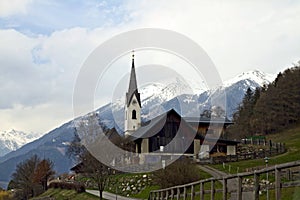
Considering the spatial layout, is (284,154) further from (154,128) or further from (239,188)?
(239,188)

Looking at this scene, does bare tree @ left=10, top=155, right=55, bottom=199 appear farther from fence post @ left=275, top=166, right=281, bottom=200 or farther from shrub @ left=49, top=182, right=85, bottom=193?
fence post @ left=275, top=166, right=281, bottom=200

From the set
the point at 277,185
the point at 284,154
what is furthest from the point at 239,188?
the point at 284,154

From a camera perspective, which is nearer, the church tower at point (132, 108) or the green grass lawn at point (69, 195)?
the green grass lawn at point (69, 195)

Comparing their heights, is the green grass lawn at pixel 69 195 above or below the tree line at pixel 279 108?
below

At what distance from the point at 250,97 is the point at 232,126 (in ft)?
58.9

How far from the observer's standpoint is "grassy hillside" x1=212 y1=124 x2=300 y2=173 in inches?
2412

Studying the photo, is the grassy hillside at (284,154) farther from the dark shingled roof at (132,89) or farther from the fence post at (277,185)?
the fence post at (277,185)

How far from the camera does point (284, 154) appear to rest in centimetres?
7056

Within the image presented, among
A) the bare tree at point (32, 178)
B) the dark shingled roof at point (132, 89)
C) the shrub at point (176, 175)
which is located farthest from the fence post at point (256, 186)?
the dark shingled roof at point (132, 89)

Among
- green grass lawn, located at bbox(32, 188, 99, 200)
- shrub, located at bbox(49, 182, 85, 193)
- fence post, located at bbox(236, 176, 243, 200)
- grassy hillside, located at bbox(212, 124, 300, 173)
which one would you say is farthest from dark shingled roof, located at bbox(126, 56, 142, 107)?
fence post, located at bbox(236, 176, 243, 200)

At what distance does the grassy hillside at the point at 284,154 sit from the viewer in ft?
201

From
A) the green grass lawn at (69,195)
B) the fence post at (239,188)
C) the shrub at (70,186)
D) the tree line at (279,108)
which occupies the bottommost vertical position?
the green grass lawn at (69,195)

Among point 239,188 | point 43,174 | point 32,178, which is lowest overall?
point 32,178

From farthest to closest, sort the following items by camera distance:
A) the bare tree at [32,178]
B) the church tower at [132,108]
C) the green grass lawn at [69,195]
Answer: the church tower at [132,108], the bare tree at [32,178], the green grass lawn at [69,195]
